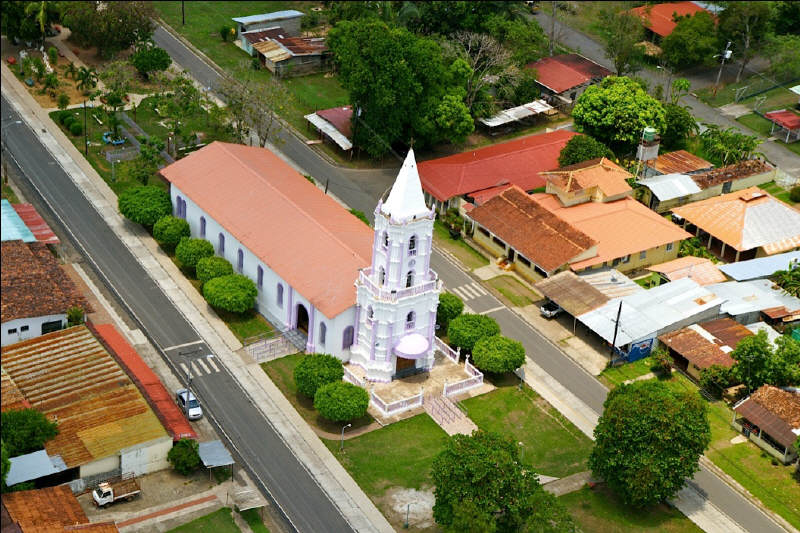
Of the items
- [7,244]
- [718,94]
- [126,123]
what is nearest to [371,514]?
[7,244]

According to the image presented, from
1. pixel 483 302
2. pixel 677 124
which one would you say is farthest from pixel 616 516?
pixel 677 124

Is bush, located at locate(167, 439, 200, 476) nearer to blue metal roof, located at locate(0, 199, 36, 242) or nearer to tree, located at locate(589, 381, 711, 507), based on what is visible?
blue metal roof, located at locate(0, 199, 36, 242)

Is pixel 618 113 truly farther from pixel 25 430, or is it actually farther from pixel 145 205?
pixel 25 430

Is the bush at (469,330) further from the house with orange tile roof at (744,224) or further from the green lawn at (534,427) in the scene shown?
the house with orange tile roof at (744,224)

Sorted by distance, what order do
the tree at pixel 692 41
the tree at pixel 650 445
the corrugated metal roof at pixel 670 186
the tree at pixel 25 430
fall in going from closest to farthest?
the tree at pixel 25 430
the tree at pixel 650 445
the corrugated metal roof at pixel 670 186
the tree at pixel 692 41

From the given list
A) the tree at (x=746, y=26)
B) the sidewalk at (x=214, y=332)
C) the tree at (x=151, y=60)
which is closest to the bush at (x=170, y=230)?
the sidewalk at (x=214, y=332)

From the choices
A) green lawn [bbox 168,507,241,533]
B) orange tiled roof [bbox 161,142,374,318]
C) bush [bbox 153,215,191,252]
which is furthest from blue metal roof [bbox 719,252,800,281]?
green lawn [bbox 168,507,241,533]

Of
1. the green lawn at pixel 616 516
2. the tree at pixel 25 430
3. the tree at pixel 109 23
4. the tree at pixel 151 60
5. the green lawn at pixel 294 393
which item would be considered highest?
the tree at pixel 109 23
